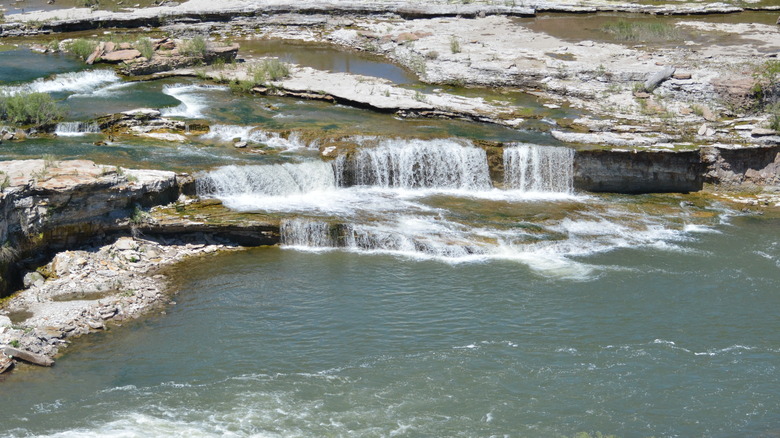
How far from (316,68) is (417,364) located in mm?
20695

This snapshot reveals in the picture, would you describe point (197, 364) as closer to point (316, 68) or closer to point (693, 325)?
point (693, 325)

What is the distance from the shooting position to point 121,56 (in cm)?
3095

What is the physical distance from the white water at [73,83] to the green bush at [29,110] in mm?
3112

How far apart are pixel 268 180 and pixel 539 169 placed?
25.5ft

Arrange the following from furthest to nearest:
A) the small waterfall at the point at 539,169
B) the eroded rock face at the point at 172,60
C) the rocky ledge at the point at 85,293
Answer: the eroded rock face at the point at 172,60
the small waterfall at the point at 539,169
the rocky ledge at the point at 85,293

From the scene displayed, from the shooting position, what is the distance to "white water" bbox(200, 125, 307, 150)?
79.2 feet

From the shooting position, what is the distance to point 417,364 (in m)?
14.3

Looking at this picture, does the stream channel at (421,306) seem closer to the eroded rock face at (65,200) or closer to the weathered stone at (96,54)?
the eroded rock face at (65,200)

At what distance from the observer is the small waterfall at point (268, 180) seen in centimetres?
2123

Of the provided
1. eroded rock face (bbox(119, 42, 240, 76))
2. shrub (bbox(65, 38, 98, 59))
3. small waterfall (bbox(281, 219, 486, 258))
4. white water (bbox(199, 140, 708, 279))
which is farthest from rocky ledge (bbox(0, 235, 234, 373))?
shrub (bbox(65, 38, 98, 59))

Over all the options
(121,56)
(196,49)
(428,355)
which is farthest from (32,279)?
(196,49)

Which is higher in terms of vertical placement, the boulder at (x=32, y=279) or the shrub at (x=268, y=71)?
the shrub at (x=268, y=71)

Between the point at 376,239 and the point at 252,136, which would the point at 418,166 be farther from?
the point at 252,136

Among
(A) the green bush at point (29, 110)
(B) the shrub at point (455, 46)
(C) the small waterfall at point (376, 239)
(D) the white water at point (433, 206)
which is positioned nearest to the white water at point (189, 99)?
(A) the green bush at point (29, 110)
